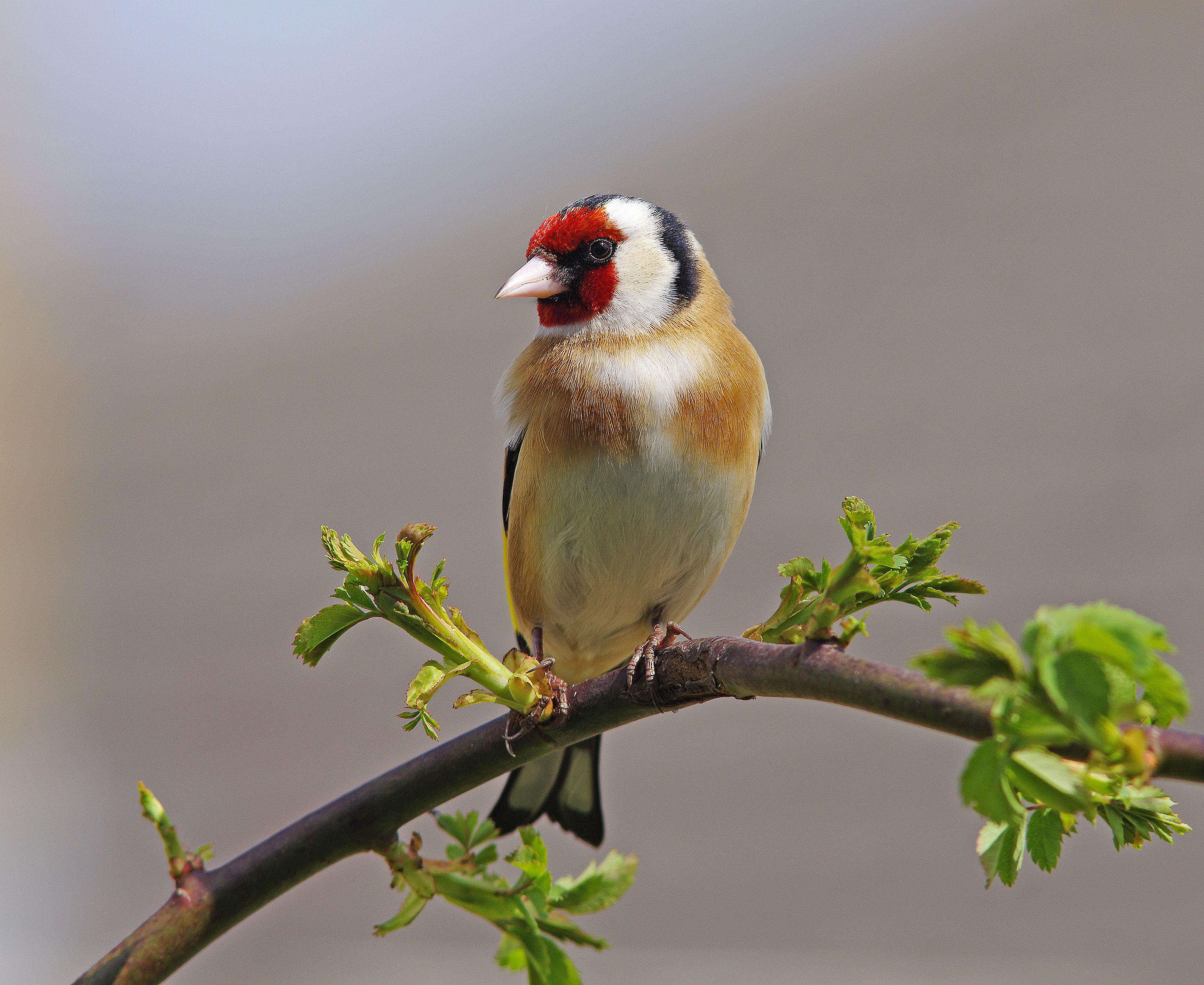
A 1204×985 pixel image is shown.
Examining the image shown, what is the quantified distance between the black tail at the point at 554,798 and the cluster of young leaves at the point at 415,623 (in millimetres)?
1207

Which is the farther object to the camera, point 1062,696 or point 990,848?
point 990,848

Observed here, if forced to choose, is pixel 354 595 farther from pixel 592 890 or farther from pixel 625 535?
pixel 625 535

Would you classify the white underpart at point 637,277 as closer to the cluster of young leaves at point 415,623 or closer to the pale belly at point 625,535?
the pale belly at point 625,535

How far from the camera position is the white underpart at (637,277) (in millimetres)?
2207

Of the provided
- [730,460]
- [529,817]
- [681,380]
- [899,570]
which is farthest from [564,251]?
[899,570]

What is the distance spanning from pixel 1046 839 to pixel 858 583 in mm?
249

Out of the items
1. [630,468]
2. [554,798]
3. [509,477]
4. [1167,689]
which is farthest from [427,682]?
[509,477]

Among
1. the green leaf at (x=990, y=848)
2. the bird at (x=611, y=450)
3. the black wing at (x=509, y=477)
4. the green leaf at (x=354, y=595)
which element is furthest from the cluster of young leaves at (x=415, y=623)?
the black wing at (x=509, y=477)

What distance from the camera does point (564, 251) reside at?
231cm

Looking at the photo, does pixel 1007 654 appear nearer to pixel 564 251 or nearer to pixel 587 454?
pixel 587 454

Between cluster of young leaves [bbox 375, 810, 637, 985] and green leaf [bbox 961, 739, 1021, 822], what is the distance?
451 millimetres

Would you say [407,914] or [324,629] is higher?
[324,629]

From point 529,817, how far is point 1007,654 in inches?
72.7

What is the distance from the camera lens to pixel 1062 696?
497 millimetres
